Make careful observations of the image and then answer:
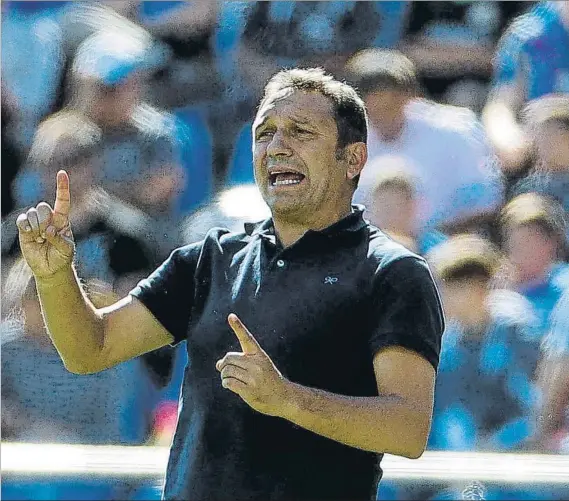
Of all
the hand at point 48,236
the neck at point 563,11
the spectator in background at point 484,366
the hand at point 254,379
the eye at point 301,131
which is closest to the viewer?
the hand at point 254,379

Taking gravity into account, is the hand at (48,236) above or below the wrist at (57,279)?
above

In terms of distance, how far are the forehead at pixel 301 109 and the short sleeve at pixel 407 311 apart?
332 millimetres

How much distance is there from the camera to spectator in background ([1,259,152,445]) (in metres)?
2.47

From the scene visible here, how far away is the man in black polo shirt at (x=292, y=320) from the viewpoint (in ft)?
5.11

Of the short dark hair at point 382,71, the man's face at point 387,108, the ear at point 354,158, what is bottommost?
the ear at point 354,158

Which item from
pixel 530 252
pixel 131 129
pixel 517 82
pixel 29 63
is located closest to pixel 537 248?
pixel 530 252

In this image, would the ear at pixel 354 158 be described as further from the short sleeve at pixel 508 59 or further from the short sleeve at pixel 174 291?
the short sleeve at pixel 508 59

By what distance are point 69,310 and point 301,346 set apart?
1.42ft

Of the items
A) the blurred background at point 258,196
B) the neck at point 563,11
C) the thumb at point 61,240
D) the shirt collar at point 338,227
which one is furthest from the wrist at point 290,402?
the neck at point 563,11

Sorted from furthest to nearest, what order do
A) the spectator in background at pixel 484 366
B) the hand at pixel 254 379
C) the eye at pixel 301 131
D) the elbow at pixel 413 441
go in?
the spectator in background at pixel 484 366 → the eye at pixel 301 131 → the elbow at pixel 413 441 → the hand at pixel 254 379

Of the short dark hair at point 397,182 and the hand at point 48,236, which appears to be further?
the short dark hair at point 397,182

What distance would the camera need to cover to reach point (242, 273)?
173 cm

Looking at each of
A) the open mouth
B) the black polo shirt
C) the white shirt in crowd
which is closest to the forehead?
the open mouth

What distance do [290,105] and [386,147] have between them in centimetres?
76
